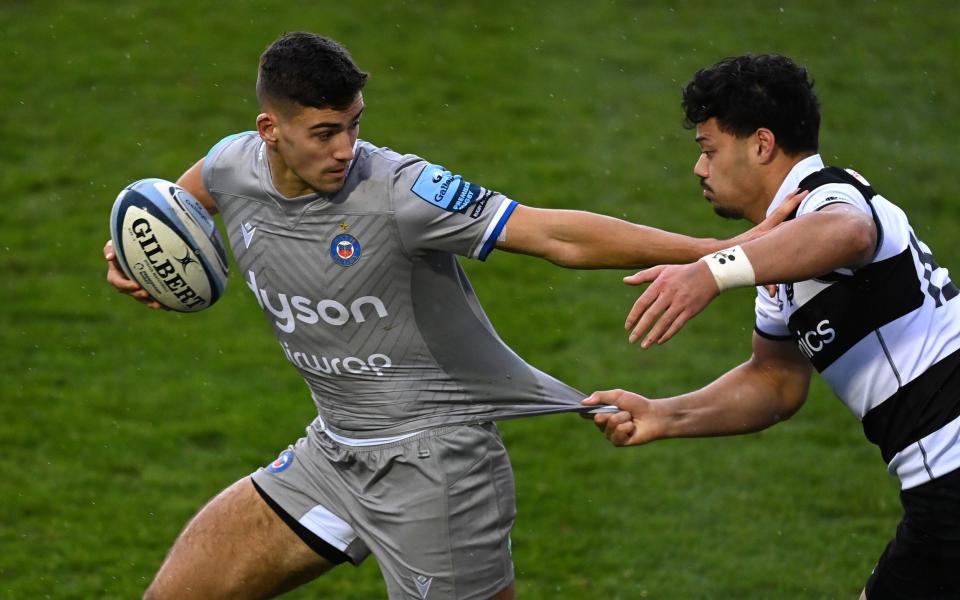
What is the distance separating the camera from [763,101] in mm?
4914

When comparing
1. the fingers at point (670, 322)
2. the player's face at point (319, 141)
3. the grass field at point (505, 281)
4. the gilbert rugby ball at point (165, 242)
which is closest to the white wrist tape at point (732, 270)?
the fingers at point (670, 322)

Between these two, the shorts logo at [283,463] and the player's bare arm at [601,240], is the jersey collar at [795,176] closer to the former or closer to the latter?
the player's bare arm at [601,240]

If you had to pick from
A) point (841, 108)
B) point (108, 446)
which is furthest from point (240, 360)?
point (841, 108)

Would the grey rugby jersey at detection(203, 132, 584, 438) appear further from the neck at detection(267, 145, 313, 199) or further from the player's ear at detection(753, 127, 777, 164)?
the player's ear at detection(753, 127, 777, 164)

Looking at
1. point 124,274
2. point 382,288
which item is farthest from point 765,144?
point 124,274

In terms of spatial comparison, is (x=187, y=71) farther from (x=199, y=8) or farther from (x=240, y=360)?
(x=240, y=360)

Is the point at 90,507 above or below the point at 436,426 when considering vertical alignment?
below

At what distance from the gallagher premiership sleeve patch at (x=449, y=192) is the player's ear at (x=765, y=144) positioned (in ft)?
3.65

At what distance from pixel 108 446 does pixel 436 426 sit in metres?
3.91

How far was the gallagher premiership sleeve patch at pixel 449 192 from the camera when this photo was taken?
4531 mm

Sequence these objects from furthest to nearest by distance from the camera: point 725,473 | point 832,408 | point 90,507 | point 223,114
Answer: point 223,114 < point 832,408 < point 725,473 < point 90,507

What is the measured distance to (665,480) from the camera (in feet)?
25.9

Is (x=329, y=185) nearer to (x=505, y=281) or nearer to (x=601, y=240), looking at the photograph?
(x=601, y=240)

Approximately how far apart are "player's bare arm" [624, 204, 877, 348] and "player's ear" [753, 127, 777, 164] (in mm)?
797
